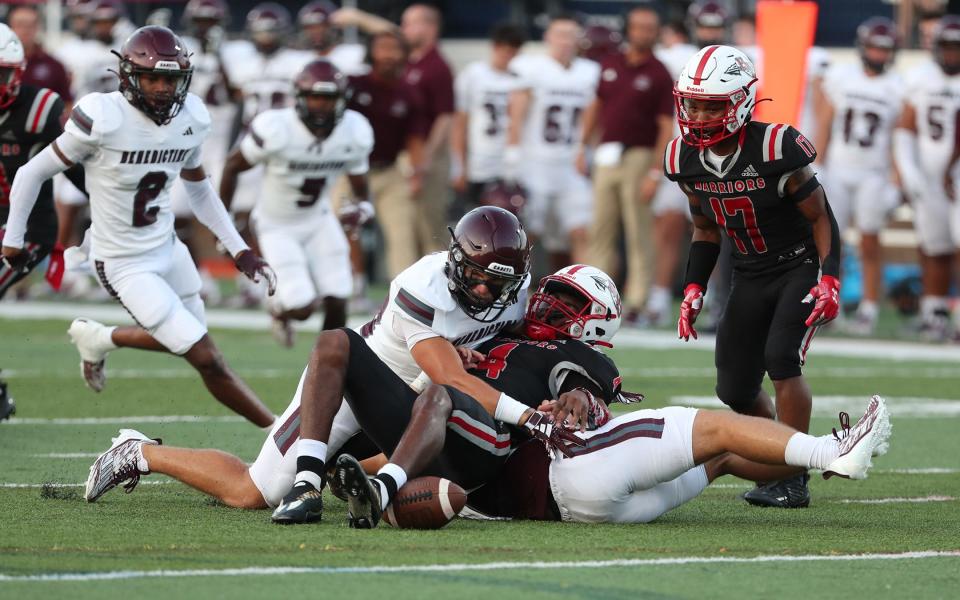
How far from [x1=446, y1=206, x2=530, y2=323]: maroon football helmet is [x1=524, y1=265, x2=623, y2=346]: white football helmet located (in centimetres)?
26

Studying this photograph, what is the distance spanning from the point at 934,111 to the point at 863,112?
793 millimetres

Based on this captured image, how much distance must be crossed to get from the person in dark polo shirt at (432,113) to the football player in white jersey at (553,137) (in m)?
0.56

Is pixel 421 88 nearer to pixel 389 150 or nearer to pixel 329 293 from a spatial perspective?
pixel 389 150

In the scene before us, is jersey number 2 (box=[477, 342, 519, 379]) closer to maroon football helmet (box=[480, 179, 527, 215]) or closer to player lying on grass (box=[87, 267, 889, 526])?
player lying on grass (box=[87, 267, 889, 526])

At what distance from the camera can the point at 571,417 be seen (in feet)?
17.5

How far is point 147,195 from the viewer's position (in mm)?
7531

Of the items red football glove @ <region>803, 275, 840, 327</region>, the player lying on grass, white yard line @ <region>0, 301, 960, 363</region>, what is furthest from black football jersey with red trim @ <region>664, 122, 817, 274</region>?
white yard line @ <region>0, 301, 960, 363</region>

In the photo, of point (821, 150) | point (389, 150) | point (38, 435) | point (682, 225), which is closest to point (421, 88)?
point (389, 150)

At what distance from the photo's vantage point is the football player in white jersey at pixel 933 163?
42.0 feet

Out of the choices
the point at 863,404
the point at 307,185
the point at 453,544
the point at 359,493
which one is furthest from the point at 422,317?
the point at 307,185

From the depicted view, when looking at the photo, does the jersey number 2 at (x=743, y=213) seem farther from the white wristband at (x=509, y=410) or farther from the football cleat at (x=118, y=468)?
the football cleat at (x=118, y=468)

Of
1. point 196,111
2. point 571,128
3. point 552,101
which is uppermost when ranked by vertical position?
point 196,111

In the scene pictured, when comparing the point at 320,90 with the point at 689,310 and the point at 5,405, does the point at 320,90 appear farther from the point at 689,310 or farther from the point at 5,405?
the point at 689,310

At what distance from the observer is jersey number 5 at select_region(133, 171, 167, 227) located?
748cm
